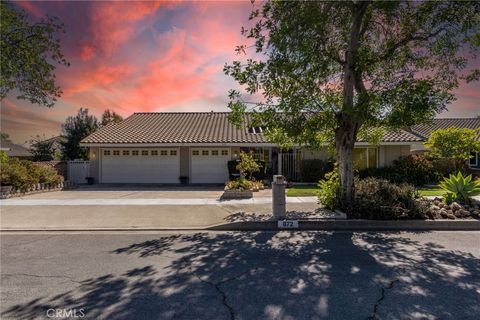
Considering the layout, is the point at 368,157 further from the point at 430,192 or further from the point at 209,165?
the point at 209,165

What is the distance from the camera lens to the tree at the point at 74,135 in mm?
28625

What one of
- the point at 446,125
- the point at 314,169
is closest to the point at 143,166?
the point at 314,169

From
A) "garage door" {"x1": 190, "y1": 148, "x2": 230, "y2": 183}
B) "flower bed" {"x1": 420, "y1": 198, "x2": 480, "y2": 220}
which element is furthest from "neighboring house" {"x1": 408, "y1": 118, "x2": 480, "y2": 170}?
"flower bed" {"x1": 420, "y1": 198, "x2": 480, "y2": 220}

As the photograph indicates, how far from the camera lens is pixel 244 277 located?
4.61 metres

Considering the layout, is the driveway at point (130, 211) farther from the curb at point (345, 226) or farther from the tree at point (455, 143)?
the tree at point (455, 143)

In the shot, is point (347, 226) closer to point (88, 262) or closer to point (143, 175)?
point (88, 262)

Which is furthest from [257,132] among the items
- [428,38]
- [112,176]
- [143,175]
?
[428,38]

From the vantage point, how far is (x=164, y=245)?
252 inches

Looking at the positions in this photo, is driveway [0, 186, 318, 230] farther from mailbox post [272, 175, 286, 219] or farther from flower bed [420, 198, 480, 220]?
flower bed [420, 198, 480, 220]

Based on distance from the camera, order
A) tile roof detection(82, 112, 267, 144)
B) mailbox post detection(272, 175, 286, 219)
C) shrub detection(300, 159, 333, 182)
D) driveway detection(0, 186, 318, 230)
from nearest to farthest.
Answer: mailbox post detection(272, 175, 286, 219)
driveway detection(0, 186, 318, 230)
shrub detection(300, 159, 333, 182)
tile roof detection(82, 112, 267, 144)

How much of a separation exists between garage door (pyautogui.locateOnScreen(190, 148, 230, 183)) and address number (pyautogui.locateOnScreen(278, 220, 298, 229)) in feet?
36.5

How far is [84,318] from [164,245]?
2.88 meters

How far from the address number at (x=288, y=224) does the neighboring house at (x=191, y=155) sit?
10832 mm

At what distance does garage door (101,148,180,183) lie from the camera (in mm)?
19062
